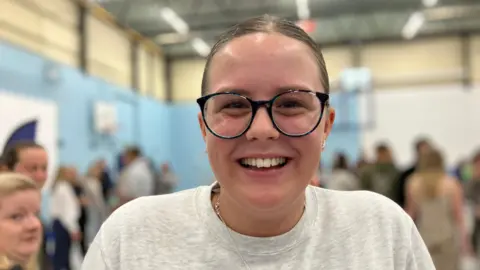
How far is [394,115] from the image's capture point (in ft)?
39.9

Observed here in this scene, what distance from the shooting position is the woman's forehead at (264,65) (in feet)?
2.82

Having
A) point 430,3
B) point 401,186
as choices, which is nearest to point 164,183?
point 401,186

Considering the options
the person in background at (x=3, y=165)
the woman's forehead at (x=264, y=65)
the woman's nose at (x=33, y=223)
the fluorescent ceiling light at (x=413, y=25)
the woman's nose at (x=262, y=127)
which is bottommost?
the woman's nose at (x=33, y=223)

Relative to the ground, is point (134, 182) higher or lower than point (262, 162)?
lower

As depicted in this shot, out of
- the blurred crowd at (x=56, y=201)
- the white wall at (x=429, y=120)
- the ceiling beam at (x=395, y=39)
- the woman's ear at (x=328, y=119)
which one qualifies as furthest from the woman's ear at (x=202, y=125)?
the ceiling beam at (x=395, y=39)

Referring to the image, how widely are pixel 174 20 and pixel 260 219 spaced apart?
1151cm

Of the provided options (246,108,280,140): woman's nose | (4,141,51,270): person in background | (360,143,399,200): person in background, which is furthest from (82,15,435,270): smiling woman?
(360,143,399,200): person in background

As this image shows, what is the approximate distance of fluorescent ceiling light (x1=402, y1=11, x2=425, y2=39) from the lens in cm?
1206

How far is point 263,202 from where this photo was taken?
0.89m

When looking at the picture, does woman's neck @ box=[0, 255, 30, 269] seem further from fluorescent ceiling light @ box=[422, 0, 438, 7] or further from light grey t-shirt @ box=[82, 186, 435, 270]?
fluorescent ceiling light @ box=[422, 0, 438, 7]

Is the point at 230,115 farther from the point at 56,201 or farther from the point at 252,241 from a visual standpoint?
the point at 56,201

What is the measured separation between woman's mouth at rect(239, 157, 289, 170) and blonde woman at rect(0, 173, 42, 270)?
1.09 meters

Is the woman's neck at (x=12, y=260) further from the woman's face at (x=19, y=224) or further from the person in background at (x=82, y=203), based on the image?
the person in background at (x=82, y=203)

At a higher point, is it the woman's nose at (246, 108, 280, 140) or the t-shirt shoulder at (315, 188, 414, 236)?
the woman's nose at (246, 108, 280, 140)
